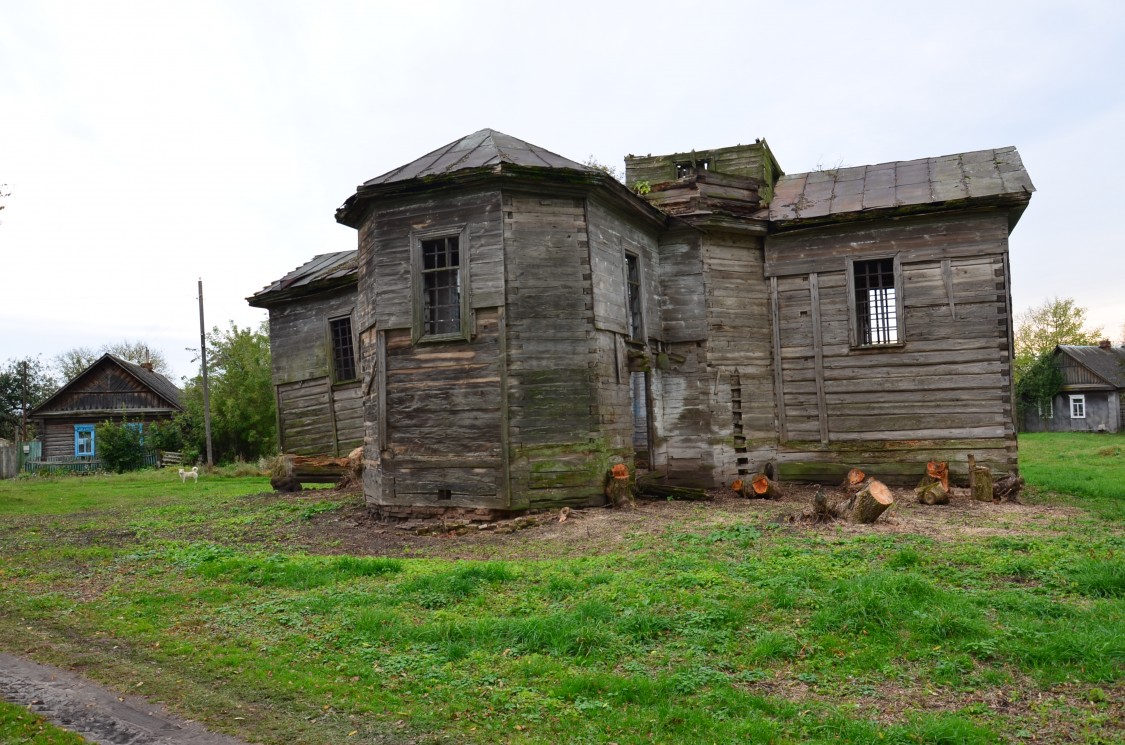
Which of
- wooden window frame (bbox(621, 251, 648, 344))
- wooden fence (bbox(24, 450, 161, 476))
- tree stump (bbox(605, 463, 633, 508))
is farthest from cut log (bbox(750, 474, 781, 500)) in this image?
wooden fence (bbox(24, 450, 161, 476))

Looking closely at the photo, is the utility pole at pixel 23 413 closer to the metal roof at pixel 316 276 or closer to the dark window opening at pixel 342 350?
the metal roof at pixel 316 276

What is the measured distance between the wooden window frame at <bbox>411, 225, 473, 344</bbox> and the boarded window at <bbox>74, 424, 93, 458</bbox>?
31.0 metres

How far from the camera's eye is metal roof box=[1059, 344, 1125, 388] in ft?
128

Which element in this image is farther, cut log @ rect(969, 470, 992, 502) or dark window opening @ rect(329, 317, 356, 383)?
dark window opening @ rect(329, 317, 356, 383)

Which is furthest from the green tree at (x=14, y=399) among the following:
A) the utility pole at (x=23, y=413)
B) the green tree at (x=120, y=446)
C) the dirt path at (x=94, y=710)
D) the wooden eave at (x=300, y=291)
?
the dirt path at (x=94, y=710)

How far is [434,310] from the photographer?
12852mm

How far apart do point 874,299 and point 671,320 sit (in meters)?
4.23

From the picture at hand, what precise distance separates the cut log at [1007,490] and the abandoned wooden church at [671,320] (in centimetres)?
115

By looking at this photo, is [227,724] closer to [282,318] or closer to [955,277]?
[955,277]

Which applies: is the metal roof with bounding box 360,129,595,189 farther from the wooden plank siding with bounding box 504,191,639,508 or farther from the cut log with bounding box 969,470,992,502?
the cut log with bounding box 969,470,992,502

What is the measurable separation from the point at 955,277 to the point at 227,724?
1480 cm

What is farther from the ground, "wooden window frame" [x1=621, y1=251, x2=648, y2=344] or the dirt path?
"wooden window frame" [x1=621, y1=251, x2=648, y2=344]

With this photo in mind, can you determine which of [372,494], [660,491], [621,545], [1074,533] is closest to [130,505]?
[372,494]

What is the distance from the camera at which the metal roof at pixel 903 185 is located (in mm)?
15078
